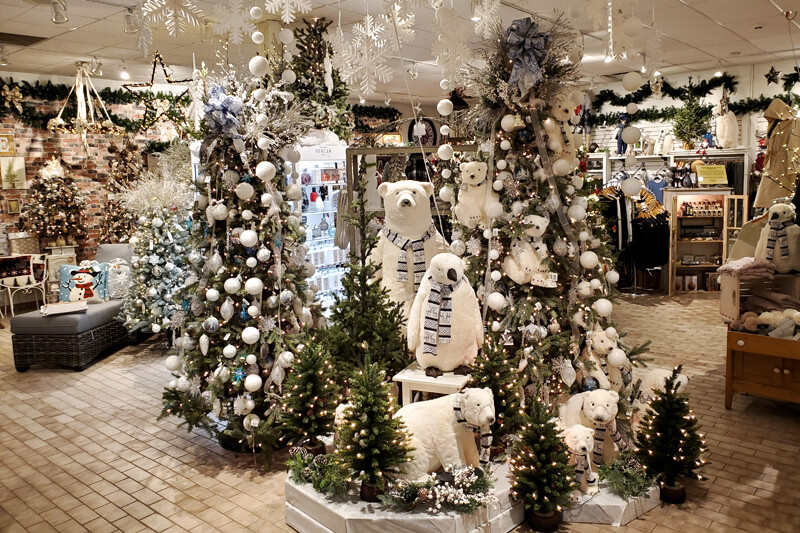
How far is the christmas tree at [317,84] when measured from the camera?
19.9ft

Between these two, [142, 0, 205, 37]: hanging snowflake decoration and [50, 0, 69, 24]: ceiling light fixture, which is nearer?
[142, 0, 205, 37]: hanging snowflake decoration

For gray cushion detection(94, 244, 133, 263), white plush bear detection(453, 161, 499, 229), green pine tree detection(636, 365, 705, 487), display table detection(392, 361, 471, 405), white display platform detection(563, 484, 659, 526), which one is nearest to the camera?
white display platform detection(563, 484, 659, 526)

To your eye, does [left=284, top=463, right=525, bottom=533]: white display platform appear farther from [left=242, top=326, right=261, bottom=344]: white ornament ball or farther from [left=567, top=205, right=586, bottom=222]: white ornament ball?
[left=567, top=205, right=586, bottom=222]: white ornament ball

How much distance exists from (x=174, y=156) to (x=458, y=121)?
3.33 m

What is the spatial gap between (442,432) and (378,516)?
0.48 m

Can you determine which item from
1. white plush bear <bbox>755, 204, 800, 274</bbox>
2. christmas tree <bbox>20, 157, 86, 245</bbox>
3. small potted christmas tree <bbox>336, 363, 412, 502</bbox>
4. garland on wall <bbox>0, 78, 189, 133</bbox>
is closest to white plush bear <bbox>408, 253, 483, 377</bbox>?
small potted christmas tree <bbox>336, 363, 412, 502</bbox>

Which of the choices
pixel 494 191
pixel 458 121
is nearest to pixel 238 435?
pixel 494 191

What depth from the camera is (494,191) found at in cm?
351

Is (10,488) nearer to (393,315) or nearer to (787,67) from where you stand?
(393,315)

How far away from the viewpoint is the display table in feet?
10.8

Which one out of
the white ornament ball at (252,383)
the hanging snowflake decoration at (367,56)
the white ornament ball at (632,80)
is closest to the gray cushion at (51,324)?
the white ornament ball at (252,383)

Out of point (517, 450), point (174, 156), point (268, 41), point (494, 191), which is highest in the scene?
point (268, 41)

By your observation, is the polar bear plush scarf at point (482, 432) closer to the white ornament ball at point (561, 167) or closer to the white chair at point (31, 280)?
the white ornament ball at point (561, 167)

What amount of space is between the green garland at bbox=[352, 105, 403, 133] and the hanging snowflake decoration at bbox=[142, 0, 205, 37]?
1085 cm
